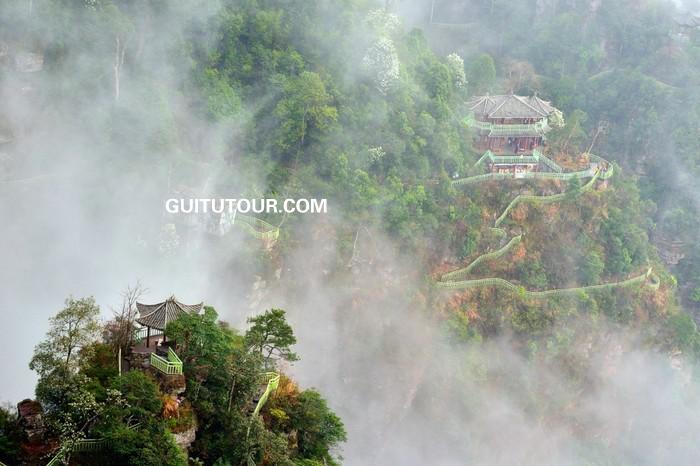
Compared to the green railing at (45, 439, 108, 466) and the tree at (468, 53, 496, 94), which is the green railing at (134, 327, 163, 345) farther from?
the tree at (468, 53, 496, 94)

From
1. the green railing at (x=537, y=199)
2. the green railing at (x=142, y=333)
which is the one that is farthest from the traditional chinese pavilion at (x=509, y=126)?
the green railing at (x=142, y=333)

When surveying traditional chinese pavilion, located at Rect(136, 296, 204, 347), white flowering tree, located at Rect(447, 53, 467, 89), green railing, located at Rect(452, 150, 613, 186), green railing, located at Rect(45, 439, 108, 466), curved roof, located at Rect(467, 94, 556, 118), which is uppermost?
white flowering tree, located at Rect(447, 53, 467, 89)

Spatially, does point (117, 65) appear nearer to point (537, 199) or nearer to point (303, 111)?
point (303, 111)

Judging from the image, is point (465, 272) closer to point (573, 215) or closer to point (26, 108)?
point (573, 215)

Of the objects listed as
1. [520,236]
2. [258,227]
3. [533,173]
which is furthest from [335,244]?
[533,173]

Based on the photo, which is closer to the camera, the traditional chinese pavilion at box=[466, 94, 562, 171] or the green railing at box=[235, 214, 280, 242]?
the green railing at box=[235, 214, 280, 242]

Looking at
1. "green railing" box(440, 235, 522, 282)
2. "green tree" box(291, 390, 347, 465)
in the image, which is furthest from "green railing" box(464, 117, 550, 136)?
"green tree" box(291, 390, 347, 465)
